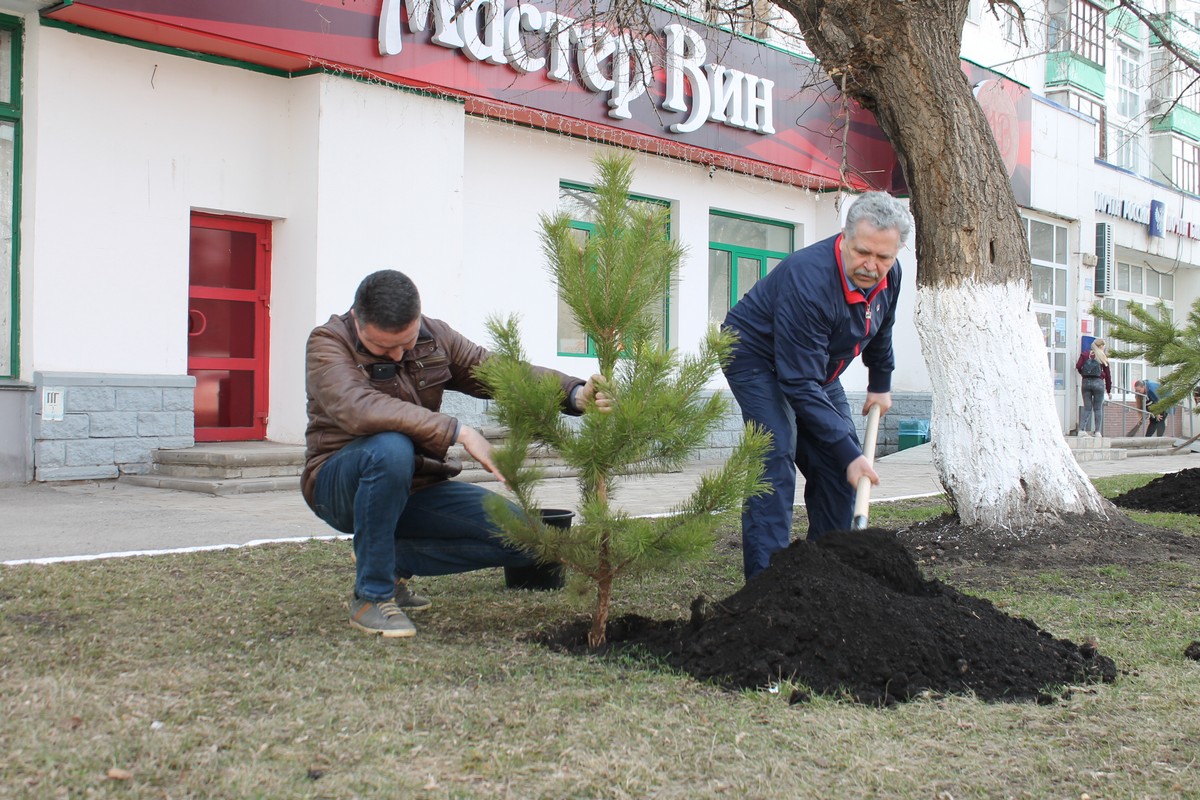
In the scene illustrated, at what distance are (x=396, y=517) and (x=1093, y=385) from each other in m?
16.9

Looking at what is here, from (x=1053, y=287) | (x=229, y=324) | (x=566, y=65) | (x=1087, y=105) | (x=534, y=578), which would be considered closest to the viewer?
(x=534, y=578)

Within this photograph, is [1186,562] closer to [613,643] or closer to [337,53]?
[613,643]

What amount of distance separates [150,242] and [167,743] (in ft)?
23.7

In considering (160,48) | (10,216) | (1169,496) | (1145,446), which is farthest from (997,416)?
(1145,446)

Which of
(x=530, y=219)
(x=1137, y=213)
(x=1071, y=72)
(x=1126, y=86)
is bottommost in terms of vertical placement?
(x=530, y=219)

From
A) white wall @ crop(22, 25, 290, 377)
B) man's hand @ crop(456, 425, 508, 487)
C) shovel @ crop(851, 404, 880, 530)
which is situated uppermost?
white wall @ crop(22, 25, 290, 377)

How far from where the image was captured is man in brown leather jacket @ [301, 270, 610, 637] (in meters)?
3.70

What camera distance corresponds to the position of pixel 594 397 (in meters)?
3.58

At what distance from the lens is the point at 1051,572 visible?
5.49 m

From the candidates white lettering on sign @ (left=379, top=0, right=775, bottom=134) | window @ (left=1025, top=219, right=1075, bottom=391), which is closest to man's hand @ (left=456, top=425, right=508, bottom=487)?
white lettering on sign @ (left=379, top=0, right=775, bottom=134)

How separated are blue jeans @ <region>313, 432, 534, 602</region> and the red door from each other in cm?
620

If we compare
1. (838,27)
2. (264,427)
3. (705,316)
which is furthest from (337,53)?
(705,316)

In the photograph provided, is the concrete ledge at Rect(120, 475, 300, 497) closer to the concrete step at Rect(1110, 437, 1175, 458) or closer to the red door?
the red door

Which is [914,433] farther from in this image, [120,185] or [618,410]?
[618,410]
